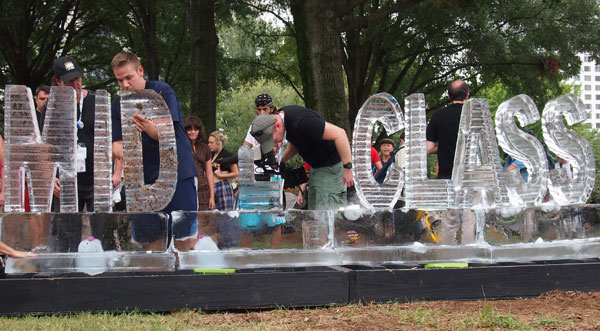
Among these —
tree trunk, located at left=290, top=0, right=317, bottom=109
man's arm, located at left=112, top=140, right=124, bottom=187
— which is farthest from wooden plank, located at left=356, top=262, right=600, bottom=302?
tree trunk, located at left=290, top=0, right=317, bottom=109

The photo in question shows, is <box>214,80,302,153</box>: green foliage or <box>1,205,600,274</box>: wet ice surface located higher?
<box>214,80,302,153</box>: green foliage

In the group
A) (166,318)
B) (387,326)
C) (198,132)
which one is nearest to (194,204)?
(166,318)

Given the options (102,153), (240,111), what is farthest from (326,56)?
(240,111)

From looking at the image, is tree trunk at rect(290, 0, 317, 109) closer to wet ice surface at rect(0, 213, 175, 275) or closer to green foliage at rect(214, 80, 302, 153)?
wet ice surface at rect(0, 213, 175, 275)

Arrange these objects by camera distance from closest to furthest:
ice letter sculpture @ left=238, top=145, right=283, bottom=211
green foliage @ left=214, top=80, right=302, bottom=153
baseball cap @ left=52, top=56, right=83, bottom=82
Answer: ice letter sculpture @ left=238, top=145, right=283, bottom=211, baseball cap @ left=52, top=56, right=83, bottom=82, green foliage @ left=214, top=80, right=302, bottom=153

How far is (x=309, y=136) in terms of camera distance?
205 inches

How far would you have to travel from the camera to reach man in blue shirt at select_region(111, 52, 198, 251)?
4695mm

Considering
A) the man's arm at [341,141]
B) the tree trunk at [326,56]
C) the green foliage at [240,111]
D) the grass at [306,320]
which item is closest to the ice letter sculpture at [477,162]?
the man's arm at [341,141]

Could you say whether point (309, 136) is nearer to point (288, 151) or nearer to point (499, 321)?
point (288, 151)

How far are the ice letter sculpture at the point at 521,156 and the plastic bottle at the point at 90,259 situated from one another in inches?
133

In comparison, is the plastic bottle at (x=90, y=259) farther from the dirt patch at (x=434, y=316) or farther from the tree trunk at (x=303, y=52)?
the tree trunk at (x=303, y=52)

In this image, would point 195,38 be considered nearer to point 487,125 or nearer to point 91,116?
point 91,116

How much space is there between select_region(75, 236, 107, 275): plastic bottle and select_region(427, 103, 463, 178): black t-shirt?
316cm

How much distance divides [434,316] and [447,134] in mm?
2252
